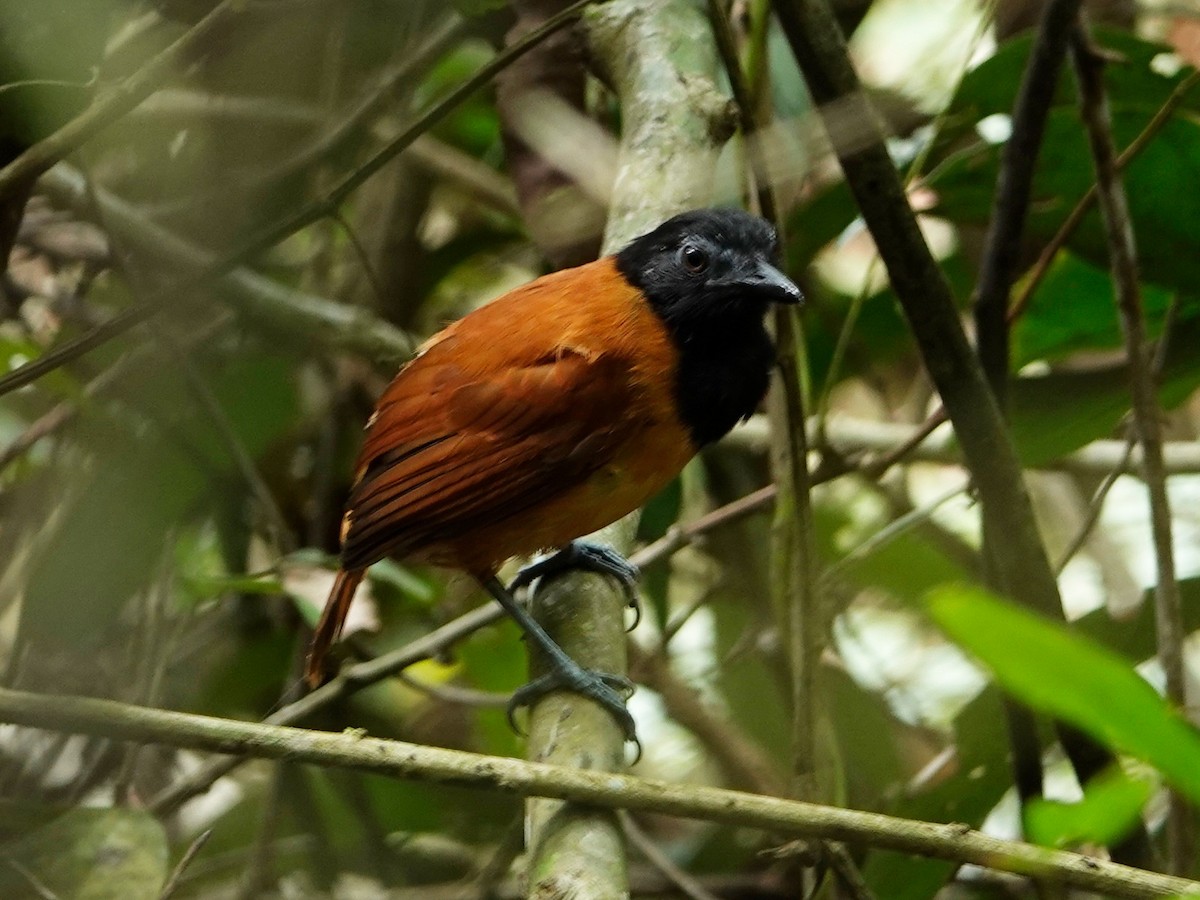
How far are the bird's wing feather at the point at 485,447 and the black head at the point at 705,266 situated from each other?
0.19m

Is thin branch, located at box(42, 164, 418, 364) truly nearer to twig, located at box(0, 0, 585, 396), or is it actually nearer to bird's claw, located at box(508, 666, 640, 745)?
twig, located at box(0, 0, 585, 396)

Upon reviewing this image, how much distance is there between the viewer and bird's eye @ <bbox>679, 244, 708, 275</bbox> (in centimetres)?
246

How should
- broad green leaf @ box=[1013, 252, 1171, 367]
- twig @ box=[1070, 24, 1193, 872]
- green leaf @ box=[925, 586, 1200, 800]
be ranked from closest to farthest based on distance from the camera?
green leaf @ box=[925, 586, 1200, 800] → twig @ box=[1070, 24, 1193, 872] → broad green leaf @ box=[1013, 252, 1171, 367]

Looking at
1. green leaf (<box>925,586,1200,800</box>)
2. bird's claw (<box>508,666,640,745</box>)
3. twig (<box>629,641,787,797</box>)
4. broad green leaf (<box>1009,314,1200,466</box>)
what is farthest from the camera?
twig (<box>629,641,787,797</box>)

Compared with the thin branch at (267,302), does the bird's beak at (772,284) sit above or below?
below

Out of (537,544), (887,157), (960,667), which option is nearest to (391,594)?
(537,544)

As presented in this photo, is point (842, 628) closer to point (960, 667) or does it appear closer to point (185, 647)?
point (960, 667)

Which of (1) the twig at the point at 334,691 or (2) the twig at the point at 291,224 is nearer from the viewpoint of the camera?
(2) the twig at the point at 291,224

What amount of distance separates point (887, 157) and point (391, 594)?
6.03ft

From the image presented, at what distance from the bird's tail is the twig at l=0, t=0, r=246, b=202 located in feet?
2.67

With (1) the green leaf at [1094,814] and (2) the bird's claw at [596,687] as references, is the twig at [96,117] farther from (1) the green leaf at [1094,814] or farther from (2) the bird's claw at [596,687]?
(1) the green leaf at [1094,814]

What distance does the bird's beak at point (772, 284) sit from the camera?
7.97 ft

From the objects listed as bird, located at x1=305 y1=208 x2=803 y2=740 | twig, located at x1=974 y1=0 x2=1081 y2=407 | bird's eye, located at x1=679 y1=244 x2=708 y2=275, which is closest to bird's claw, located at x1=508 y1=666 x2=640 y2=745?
bird, located at x1=305 y1=208 x2=803 y2=740

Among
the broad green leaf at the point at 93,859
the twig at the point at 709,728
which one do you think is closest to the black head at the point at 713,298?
the twig at the point at 709,728
